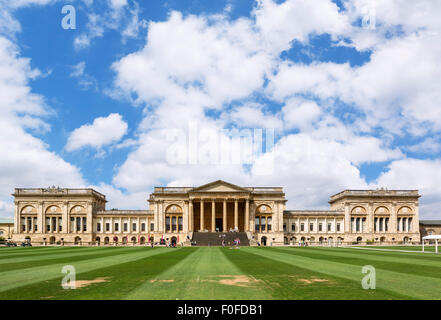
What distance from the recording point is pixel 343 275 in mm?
18484

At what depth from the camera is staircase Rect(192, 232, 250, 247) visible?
70.9 m

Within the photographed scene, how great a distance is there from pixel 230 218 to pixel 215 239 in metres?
20.5

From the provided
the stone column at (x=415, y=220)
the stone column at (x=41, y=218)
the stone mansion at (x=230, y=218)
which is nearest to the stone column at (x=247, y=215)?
the stone mansion at (x=230, y=218)

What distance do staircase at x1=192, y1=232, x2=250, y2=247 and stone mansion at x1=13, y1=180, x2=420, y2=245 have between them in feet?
37.8

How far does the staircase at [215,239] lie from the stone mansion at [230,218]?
11527mm

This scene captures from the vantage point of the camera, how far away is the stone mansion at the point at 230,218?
8981cm

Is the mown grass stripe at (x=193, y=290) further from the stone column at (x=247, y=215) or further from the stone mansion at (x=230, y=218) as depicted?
the stone mansion at (x=230, y=218)

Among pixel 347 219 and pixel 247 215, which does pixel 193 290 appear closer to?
pixel 247 215

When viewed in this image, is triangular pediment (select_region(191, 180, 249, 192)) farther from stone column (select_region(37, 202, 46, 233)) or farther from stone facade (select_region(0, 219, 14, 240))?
stone facade (select_region(0, 219, 14, 240))

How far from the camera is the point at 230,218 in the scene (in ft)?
308

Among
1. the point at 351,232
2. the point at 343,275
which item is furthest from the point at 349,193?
the point at 343,275
